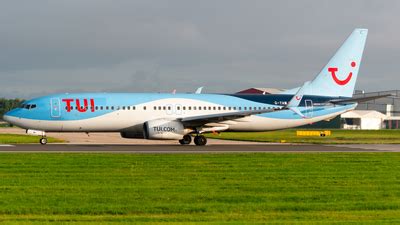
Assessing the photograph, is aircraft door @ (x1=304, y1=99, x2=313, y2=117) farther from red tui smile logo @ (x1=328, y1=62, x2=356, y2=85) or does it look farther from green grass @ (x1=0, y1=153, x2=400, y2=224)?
green grass @ (x1=0, y1=153, x2=400, y2=224)

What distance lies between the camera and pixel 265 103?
4628cm

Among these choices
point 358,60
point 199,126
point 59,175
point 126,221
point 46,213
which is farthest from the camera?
point 358,60

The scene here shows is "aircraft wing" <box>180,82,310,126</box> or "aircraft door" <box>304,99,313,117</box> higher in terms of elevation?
"aircraft door" <box>304,99,313,117</box>

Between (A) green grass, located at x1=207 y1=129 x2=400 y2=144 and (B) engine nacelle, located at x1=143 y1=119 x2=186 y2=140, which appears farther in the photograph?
(A) green grass, located at x1=207 y1=129 x2=400 y2=144

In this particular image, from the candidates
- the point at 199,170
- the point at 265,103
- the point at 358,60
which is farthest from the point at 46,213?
the point at 358,60

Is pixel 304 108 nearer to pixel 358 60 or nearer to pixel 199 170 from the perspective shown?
pixel 358 60

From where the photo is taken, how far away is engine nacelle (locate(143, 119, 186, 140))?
42.2m

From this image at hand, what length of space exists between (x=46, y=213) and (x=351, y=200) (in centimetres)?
720

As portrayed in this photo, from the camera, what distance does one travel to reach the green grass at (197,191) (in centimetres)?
1420

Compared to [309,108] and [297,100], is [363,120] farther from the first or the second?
[297,100]

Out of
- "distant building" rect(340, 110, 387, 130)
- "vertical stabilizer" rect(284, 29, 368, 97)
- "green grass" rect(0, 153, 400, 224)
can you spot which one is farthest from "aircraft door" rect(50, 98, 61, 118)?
"distant building" rect(340, 110, 387, 130)

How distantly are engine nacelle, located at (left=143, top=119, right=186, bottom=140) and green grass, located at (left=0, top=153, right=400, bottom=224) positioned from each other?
1344cm

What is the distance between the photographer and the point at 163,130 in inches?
1665

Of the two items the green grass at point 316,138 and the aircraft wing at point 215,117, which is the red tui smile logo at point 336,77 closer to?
the aircraft wing at point 215,117
